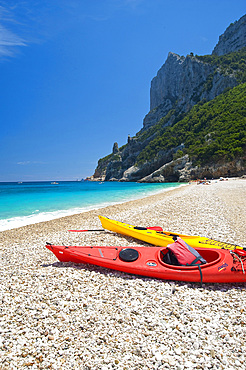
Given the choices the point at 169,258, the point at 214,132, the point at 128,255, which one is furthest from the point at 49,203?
the point at 214,132

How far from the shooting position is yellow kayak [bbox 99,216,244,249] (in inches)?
203

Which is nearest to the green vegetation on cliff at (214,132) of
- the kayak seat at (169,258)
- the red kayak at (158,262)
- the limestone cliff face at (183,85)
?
the limestone cliff face at (183,85)

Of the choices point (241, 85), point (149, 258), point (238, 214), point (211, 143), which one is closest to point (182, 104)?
point (241, 85)

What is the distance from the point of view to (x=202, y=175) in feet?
180

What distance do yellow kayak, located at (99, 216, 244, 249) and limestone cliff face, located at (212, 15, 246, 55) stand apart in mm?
127908

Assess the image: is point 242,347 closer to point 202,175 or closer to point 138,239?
point 138,239

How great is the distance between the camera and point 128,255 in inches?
181

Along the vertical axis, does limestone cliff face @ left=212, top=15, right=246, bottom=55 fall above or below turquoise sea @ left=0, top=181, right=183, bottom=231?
above

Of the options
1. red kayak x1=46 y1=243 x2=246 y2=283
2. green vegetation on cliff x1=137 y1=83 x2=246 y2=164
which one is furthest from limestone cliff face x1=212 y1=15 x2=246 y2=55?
red kayak x1=46 y1=243 x2=246 y2=283

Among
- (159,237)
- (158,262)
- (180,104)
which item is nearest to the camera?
(158,262)

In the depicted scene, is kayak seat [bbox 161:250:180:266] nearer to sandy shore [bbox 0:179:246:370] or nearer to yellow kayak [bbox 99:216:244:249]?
sandy shore [bbox 0:179:246:370]

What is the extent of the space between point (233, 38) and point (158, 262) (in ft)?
457

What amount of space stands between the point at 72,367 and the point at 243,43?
134 m

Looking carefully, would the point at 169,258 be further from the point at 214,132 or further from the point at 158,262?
the point at 214,132
